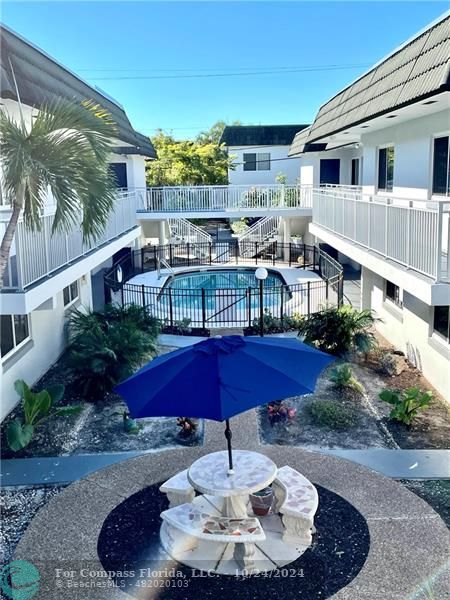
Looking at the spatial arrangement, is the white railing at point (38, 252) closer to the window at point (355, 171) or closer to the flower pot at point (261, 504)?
the flower pot at point (261, 504)

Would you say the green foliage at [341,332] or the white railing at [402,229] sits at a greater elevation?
the white railing at [402,229]

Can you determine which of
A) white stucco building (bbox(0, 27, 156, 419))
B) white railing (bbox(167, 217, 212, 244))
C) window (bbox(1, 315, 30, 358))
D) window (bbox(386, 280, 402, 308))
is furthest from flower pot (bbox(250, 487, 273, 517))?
white railing (bbox(167, 217, 212, 244))

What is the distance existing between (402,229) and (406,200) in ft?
7.41

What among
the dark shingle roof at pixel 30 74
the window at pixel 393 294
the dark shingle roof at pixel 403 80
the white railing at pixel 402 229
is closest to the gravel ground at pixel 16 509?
the dark shingle roof at pixel 30 74

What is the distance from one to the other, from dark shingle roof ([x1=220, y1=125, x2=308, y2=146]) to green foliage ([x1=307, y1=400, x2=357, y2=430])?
30705 mm

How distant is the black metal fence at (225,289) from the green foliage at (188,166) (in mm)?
12909

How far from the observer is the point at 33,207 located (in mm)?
7617

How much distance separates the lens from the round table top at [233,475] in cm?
626

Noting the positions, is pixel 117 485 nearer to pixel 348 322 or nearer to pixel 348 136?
pixel 348 322

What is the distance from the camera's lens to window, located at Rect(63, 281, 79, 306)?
15422mm

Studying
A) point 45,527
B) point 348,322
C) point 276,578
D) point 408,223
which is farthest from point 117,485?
point 348,322

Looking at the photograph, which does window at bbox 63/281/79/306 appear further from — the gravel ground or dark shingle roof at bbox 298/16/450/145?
dark shingle roof at bbox 298/16/450/145

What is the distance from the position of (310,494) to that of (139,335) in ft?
23.4

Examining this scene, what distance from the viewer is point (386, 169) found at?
16125 mm
